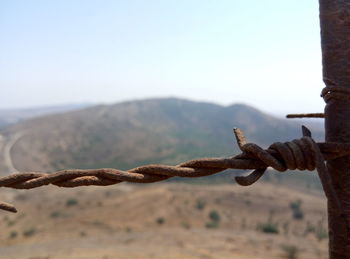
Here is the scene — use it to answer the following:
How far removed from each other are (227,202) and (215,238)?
8.81m

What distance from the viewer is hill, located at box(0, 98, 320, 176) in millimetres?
45156

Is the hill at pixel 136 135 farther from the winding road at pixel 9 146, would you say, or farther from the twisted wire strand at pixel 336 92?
the twisted wire strand at pixel 336 92

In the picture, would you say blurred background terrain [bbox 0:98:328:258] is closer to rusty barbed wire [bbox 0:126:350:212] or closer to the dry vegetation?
the dry vegetation

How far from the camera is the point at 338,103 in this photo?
4.24 ft

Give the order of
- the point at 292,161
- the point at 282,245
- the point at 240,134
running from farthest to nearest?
the point at 282,245 → the point at 240,134 → the point at 292,161

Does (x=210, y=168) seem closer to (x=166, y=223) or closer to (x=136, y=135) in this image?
(x=166, y=223)

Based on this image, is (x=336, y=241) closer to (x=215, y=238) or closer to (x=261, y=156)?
(x=261, y=156)

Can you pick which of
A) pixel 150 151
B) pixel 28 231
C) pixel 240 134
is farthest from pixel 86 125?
pixel 240 134

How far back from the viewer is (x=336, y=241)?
4.22ft

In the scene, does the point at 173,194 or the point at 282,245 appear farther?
the point at 173,194

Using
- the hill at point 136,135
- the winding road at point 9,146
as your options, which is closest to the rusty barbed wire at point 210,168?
the hill at point 136,135

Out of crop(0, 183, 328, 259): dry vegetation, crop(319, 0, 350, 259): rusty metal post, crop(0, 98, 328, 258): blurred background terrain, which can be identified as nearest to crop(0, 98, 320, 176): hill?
crop(0, 98, 328, 258): blurred background terrain

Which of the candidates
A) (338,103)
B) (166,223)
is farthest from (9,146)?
(338,103)

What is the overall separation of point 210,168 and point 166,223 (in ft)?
68.9
